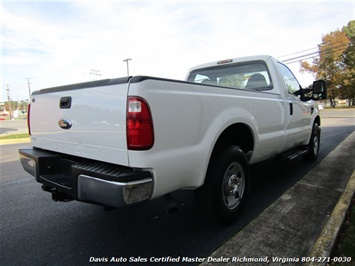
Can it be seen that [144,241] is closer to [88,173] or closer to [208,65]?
[88,173]

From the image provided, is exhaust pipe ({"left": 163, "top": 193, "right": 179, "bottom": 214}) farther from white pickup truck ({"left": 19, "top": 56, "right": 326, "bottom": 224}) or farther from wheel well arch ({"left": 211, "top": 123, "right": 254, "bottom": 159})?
wheel well arch ({"left": 211, "top": 123, "right": 254, "bottom": 159})

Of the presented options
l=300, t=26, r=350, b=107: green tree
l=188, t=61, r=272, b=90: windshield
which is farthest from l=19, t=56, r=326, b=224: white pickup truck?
l=300, t=26, r=350, b=107: green tree

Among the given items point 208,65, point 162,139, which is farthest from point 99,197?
point 208,65

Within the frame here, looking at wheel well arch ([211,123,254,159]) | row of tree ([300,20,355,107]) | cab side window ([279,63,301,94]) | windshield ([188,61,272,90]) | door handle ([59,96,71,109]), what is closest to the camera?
door handle ([59,96,71,109])

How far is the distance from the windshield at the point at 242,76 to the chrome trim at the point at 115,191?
2667mm

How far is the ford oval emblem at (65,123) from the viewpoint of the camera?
2438 millimetres

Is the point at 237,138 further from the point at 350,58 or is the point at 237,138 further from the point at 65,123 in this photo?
the point at 350,58

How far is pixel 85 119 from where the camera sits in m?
2.29

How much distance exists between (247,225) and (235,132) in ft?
3.37

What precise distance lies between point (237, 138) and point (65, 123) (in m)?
1.93

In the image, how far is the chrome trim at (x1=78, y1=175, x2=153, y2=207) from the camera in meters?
1.89

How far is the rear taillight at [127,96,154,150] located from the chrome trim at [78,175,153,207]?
0.87ft

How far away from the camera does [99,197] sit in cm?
198

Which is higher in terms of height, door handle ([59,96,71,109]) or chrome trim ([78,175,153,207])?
door handle ([59,96,71,109])
